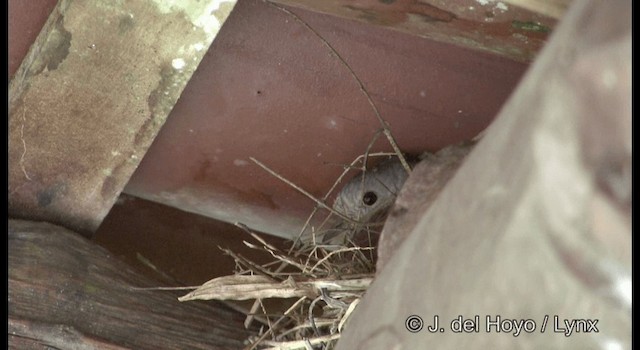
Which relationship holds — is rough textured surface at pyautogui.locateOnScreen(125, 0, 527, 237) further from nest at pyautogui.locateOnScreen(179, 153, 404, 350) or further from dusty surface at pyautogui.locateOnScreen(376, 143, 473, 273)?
dusty surface at pyautogui.locateOnScreen(376, 143, 473, 273)

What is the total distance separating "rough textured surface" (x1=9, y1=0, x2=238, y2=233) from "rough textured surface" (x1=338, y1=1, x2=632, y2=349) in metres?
0.58

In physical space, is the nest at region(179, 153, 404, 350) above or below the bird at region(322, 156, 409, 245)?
below

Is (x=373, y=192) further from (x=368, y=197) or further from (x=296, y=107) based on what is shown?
(x=296, y=107)

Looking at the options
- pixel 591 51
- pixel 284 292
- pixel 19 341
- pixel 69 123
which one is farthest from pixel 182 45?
pixel 591 51

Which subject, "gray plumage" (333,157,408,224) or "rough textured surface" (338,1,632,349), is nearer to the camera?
"rough textured surface" (338,1,632,349)

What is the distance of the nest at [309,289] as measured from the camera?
133 cm

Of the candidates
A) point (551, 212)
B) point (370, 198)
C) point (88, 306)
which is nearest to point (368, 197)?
point (370, 198)

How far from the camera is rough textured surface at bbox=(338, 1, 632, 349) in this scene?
1.98ft

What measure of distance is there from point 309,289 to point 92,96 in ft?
1.38

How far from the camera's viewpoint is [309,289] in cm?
136

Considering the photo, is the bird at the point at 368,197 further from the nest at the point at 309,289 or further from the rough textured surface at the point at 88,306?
the rough textured surface at the point at 88,306

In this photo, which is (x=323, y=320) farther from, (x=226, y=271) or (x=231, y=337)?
(x=226, y=271)

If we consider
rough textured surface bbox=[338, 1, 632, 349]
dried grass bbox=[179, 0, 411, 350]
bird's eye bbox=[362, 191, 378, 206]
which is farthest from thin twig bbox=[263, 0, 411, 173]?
rough textured surface bbox=[338, 1, 632, 349]
